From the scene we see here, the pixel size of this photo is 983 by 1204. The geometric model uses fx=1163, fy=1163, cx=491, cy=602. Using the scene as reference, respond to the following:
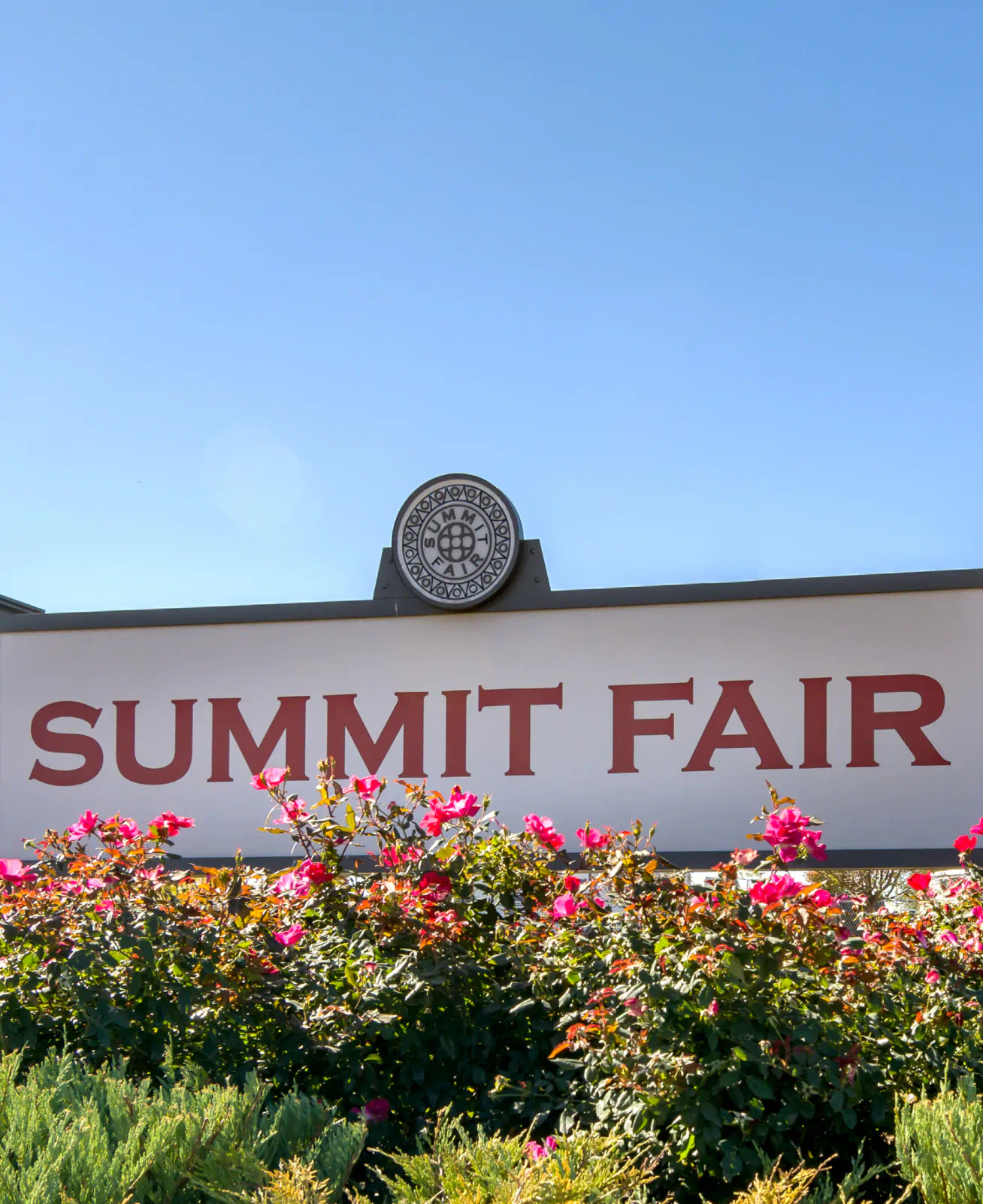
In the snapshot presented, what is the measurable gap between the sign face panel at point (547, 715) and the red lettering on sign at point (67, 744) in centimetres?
1

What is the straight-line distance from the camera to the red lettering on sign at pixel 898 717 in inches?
257

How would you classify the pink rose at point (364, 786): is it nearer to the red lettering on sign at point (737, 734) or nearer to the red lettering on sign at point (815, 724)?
the red lettering on sign at point (737, 734)

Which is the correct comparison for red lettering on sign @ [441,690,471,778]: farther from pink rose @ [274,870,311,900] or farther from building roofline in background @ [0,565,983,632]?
pink rose @ [274,870,311,900]

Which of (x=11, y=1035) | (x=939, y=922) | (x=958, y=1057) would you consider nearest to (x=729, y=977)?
(x=958, y=1057)

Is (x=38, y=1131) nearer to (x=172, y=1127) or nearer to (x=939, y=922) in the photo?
(x=172, y=1127)

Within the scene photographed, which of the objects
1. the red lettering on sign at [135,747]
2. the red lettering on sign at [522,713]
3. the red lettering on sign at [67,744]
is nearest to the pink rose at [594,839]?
the red lettering on sign at [522,713]

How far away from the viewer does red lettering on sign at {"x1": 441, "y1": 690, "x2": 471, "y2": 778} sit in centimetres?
707

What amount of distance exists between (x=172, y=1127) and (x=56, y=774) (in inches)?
199

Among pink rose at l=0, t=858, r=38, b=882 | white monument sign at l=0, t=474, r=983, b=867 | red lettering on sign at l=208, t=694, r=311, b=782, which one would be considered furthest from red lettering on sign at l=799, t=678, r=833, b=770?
pink rose at l=0, t=858, r=38, b=882

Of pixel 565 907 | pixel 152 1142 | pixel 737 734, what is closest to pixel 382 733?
pixel 737 734

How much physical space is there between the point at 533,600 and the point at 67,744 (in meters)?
3.22

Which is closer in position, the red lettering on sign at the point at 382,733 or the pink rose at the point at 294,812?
the pink rose at the point at 294,812

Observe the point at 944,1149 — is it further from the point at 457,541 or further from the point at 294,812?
the point at 457,541

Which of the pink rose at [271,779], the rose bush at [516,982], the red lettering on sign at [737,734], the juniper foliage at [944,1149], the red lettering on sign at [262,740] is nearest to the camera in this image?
the juniper foliage at [944,1149]
